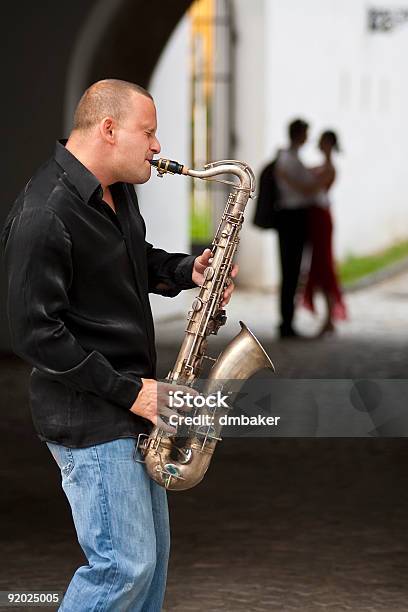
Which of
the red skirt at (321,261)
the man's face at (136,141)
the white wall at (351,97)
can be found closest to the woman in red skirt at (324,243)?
the red skirt at (321,261)

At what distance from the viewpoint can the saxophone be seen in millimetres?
3260

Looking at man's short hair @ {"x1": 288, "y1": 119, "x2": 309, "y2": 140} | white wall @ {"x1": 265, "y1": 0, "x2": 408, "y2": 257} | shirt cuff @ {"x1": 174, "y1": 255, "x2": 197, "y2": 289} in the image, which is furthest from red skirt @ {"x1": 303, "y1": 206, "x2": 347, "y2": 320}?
shirt cuff @ {"x1": 174, "y1": 255, "x2": 197, "y2": 289}

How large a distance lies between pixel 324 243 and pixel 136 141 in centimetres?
894

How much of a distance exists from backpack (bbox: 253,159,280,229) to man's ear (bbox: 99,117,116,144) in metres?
8.43

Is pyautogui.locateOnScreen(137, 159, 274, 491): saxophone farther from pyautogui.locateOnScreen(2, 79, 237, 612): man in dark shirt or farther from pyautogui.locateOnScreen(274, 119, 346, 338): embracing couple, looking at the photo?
pyautogui.locateOnScreen(274, 119, 346, 338): embracing couple

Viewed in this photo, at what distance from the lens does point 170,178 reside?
1274 centimetres

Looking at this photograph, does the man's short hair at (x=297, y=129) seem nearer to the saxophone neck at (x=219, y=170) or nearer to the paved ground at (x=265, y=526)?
the paved ground at (x=265, y=526)

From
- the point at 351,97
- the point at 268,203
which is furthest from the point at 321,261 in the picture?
the point at 351,97

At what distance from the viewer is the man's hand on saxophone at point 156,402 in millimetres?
3193

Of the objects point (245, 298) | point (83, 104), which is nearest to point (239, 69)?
point (245, 298)

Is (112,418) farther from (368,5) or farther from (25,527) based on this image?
(368,5)

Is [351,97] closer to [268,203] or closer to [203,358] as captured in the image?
[268,203]

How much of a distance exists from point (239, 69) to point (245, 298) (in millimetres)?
2658

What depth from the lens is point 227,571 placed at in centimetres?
520
